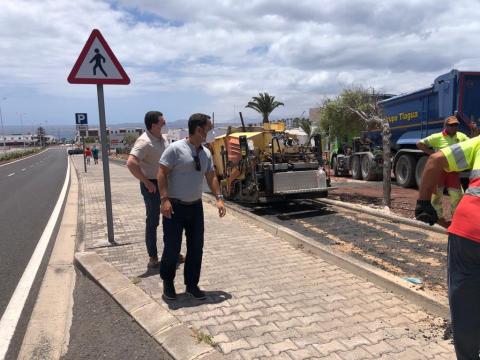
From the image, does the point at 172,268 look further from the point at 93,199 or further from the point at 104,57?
the point at 93,199

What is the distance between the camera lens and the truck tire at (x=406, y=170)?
43.3 feet

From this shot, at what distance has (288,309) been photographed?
160 inches

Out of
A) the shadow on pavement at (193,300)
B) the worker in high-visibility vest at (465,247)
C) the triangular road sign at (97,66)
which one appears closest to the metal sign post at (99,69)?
the triangular road sign at (97,66)

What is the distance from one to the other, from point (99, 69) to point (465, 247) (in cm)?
531

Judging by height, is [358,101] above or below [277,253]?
above

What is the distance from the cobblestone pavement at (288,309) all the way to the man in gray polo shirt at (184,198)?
0.98ft

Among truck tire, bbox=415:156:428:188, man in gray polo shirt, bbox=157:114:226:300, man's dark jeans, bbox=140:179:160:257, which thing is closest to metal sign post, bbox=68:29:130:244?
man's dark jeans, bbox=140:179:160:257

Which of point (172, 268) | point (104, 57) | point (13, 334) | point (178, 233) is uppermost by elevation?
point (104, 57)

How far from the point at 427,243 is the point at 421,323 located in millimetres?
2702

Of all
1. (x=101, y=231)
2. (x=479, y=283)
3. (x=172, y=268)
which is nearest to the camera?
(x=479, y=283)

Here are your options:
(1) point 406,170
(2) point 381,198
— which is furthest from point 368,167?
(2) point 381,198

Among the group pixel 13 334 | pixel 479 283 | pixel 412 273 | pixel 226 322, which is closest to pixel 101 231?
pixel 13 334

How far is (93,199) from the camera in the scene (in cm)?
1248

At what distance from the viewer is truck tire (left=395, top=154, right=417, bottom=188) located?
520 inches
